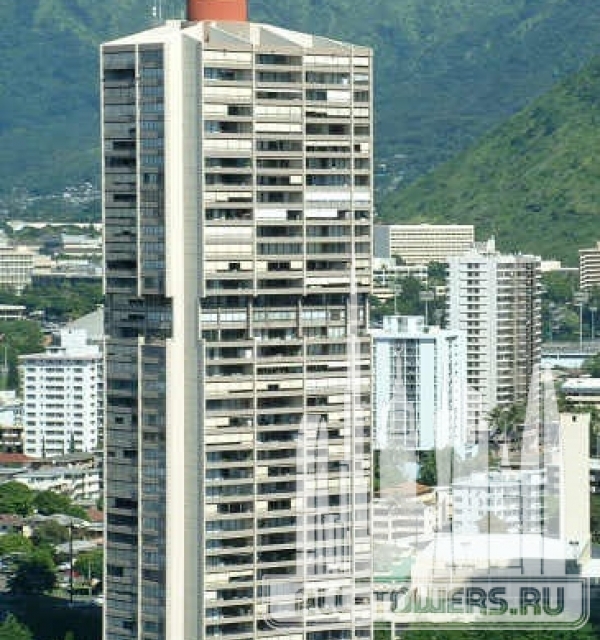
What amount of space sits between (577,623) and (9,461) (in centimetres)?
3123

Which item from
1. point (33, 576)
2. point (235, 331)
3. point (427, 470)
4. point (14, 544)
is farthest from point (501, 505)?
point (235, 331)

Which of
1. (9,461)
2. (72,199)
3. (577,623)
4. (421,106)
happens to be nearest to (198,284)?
(577,623)

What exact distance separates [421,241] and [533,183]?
666cm

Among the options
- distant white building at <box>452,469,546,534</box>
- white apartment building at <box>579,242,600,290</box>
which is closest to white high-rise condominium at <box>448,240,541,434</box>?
distant white building at <box>452,469,546,534</box>

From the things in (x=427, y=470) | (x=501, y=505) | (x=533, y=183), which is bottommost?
(x=501, y=505)

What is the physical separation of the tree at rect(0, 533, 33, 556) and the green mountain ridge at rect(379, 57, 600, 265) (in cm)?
6051

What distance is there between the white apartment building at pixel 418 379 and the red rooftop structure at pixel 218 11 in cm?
2939

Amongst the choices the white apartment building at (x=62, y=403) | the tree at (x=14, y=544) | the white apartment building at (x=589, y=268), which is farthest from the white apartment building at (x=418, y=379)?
the white apartment building at (x=589, y=268)

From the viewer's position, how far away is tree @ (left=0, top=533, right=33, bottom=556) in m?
64.9

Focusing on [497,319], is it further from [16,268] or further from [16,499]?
→ [16,268]

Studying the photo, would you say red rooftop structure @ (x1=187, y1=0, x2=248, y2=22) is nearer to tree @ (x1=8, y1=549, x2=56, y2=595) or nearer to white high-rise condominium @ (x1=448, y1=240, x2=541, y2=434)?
tree @ (x1=8, y1=549, x2=56, y2=595)

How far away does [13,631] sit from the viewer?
53.6m

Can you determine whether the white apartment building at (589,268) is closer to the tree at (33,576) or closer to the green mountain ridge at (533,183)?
the green mountain ridge at (533,183)

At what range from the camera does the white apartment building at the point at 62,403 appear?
3339 inches
